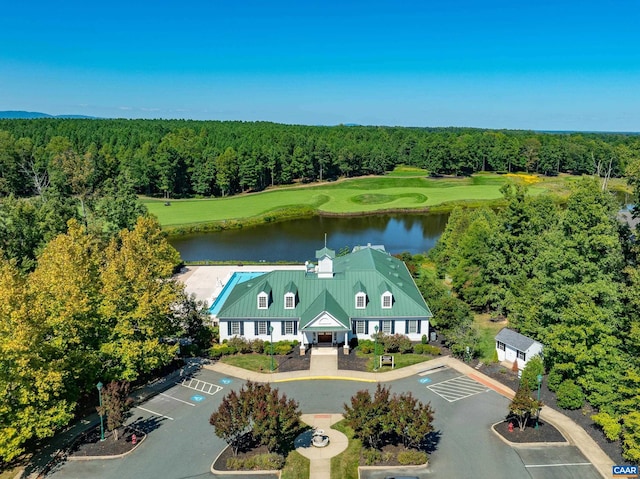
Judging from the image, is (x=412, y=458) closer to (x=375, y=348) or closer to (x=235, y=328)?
(x=375, y=348)

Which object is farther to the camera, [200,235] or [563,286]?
[200,235]

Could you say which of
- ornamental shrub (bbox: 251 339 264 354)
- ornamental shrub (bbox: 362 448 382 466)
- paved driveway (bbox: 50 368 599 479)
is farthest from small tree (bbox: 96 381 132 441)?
ornamental shrub (bbox: 362 448 382 466)

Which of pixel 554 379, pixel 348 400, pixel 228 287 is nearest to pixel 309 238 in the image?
pixel 228 287

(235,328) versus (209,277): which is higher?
(209,277)

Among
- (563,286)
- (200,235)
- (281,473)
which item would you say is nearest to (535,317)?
(563,286)

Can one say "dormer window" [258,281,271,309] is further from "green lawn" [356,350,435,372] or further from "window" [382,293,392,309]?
"window" [382,293,392,309]

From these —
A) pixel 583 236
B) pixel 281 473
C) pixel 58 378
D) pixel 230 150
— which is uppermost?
pixel 230 150

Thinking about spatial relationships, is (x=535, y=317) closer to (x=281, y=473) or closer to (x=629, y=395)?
(x=629, y=395)
